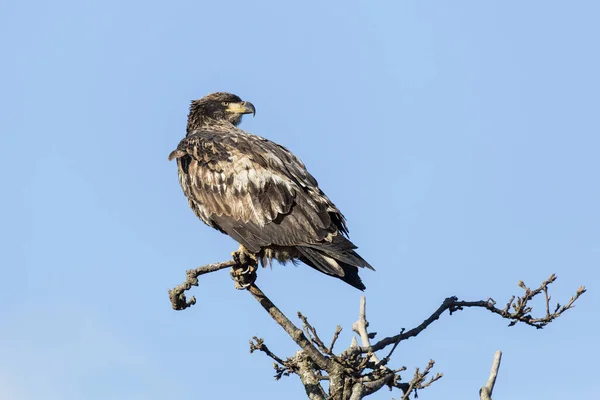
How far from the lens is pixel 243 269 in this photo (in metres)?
8.83

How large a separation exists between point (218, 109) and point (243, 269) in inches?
136

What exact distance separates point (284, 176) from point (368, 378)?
2.95 metres

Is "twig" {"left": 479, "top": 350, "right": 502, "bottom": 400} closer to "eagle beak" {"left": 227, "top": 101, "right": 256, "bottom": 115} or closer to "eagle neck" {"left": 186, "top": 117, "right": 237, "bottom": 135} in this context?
"eagle neck" {"left": 186, "top": 117, "right": 237, "bottom": 135}

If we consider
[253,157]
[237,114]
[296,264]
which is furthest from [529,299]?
[237,114]

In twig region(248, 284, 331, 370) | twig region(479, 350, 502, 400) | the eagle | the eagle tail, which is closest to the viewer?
twig region(479, 350, 502, 400)

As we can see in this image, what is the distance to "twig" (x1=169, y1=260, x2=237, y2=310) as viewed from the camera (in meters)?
7.98

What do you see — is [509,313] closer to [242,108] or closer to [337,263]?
[337,263]

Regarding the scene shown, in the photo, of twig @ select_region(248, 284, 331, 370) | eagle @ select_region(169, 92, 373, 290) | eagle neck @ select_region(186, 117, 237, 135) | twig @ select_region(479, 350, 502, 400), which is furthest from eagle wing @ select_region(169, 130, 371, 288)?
twig @ select_region(479, 350, 502, 400)

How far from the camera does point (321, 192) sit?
979 centimetres

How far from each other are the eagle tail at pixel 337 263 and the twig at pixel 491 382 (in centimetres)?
213

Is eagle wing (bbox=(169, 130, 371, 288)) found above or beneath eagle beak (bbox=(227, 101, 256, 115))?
beneath

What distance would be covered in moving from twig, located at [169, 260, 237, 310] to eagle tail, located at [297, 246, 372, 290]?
116 centimetres

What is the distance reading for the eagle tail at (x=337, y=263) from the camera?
28.2 ft

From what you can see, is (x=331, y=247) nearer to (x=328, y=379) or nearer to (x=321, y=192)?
(x=321, y=192)
